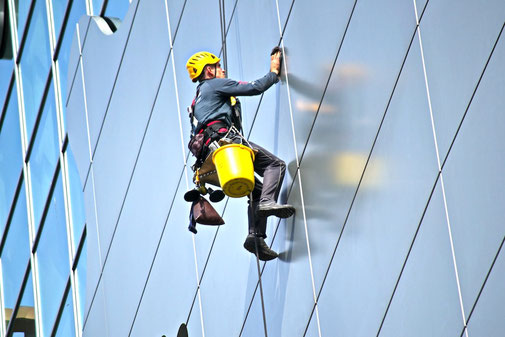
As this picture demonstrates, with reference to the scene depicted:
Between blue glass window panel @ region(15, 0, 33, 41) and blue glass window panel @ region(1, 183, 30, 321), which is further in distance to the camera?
blue glass window panel @ region(15, 0, 33, 41)

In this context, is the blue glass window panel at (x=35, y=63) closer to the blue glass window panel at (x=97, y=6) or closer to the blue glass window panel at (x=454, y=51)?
the blue glass window panel at (x=97, y=6)

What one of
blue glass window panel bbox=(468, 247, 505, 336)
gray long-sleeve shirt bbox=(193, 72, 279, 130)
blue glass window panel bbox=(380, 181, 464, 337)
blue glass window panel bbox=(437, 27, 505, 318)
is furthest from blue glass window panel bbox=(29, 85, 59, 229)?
blue glass window panel bbox=(468, 247, 505, 336)

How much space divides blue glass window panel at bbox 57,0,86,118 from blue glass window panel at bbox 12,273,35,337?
10.8ft

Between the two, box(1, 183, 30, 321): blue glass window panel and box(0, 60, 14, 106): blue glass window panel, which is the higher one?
box(0, 60, 14, 106): blue glass window panel

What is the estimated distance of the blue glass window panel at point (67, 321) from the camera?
17016mm

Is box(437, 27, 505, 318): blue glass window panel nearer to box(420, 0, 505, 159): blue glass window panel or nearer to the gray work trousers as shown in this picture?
box(420, 0, 505, 159): blue glass window panel

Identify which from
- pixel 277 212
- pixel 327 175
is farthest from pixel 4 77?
pixel 327 175

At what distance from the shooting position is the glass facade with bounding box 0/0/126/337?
57.3 ft

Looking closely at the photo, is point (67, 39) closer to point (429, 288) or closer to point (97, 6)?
point (97, 6)

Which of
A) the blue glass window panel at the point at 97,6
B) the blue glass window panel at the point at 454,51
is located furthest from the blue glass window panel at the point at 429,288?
the blue glass window panel at the point at 97,6

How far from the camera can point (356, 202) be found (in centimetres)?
988

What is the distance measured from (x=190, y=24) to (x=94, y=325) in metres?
4.64

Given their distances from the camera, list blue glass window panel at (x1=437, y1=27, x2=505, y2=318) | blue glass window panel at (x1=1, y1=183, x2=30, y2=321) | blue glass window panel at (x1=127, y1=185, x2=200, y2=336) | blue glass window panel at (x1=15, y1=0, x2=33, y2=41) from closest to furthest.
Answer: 1. blue glass window panel at (x1=437, y1=27, x2=505, y2=318)
2. blue glass window panel at (x1=127, y1=185, x2=200, y2=336)
3. blue glass window panel at (x1=1, y1=183, x2=30, y2=321)
4. blue glass window panel at (x1=15, y1=0, x2=33, y2=41)

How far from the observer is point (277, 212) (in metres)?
10.6
